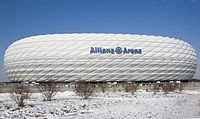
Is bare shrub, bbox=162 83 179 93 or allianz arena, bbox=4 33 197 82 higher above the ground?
allianz arena, bbox=4 33 197 82

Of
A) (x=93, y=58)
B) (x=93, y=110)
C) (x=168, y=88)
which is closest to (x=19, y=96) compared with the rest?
(x=93, y=110)

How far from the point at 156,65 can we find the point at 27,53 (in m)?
30.5

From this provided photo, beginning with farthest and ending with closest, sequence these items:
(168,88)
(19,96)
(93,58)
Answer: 1. (93,58)
2. (168,88)
3. (19,96)

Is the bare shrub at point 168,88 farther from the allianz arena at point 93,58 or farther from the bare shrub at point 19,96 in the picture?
the allianz arena at point 93,58

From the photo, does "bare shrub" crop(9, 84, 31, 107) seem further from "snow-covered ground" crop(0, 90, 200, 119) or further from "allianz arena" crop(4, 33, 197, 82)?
"allianz arena" crop(4, 33, 197, 82)

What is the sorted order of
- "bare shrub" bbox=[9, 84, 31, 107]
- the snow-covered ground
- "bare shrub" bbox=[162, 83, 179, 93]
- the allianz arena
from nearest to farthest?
the snow-covered ground → "bare shrub" bbox=[9, 84, 31, 107] → "bare shrub" bbox=[162, 83, 179, 93] → the allianz arena

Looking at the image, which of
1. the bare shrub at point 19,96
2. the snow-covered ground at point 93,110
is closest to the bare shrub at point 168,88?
the snow-covered ground at point 93,110

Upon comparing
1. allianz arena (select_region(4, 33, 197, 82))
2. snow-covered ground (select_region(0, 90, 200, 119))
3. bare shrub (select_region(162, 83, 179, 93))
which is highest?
allianz arena (select_region(4, 33, 197, 82))

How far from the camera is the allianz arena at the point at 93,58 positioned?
47.3 m

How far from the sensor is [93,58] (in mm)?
47125

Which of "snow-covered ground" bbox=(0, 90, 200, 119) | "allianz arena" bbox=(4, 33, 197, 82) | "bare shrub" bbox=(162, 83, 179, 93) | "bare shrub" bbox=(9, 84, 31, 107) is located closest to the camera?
"snow-covered ground" bbox=(0, 90, 200, 119)

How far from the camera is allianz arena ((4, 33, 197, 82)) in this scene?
155 ft

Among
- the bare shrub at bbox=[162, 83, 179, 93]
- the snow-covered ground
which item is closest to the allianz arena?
the bare shrub at bbox=[162, 83, 179, 93]

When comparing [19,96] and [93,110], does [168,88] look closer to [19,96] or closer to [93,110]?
[93,110]
